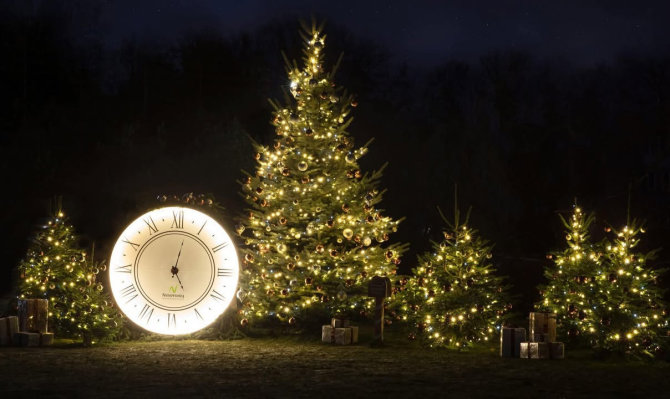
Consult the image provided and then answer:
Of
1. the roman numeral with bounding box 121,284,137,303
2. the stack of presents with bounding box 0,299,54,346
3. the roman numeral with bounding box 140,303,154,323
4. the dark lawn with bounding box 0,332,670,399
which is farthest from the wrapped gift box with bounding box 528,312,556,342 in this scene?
the stack of presents with bounding box 0,299,54,346

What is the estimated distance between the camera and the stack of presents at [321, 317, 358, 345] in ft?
42.7

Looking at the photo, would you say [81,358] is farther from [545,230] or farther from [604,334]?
[545,230]

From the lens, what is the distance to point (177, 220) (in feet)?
43.2

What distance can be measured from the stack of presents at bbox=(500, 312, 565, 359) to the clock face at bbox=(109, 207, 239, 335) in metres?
4.03

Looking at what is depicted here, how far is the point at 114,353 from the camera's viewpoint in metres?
→ 11.4

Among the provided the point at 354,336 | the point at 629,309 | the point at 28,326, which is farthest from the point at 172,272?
the point at 629,309

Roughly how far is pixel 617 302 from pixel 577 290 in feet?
2.13

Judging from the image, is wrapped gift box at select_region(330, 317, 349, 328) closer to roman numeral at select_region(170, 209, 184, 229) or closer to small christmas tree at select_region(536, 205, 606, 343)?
roman numeral at select_region(170, 209, 184, 229)

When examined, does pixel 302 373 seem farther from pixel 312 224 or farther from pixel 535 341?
pixel 312 224

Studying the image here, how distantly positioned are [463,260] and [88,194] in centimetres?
1851

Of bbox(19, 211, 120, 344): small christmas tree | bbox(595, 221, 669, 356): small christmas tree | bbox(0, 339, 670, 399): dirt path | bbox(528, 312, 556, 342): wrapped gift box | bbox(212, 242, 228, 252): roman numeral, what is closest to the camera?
bbox(0, 339, 670, 399): dirt path

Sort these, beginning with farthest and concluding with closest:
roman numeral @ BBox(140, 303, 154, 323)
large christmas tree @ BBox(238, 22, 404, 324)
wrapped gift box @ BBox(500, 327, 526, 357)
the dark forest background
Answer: the dark forest background → large christmas tree @ BBox(238, 22, 404, 324) → roman numeral @ BBox(140, 303, 154, 323) → wrapped gift box @ BBox(500, 327, 526, 357)

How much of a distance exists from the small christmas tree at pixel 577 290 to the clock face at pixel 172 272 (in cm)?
460

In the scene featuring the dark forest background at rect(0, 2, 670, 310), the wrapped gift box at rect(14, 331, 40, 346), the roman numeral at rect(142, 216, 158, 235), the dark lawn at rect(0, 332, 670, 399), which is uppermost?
the dark forest background at rect(0, 2, 670, 310)
